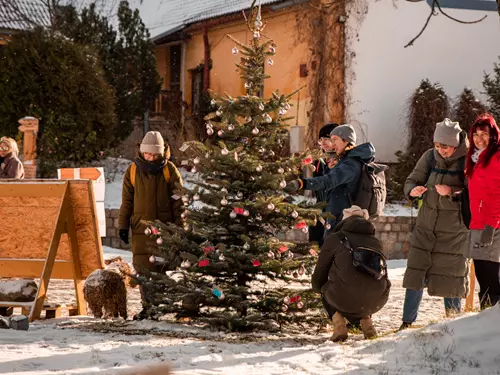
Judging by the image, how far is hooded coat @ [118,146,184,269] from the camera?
8.09 m

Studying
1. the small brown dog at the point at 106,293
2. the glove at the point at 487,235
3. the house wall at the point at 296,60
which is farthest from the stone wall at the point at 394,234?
the glove at the point at 487,235

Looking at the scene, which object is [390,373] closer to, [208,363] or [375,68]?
[208,363]

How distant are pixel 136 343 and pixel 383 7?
14.2 m

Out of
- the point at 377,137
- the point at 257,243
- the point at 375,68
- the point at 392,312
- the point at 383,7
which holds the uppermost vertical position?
the point at 383,7

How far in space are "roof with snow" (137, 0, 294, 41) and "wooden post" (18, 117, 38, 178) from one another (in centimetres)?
672

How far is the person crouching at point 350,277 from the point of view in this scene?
6.41 metres

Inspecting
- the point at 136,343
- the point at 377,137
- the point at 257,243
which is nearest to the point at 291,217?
the point at 257,243

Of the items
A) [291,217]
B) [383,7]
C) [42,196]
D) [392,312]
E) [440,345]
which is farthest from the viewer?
[383,7]

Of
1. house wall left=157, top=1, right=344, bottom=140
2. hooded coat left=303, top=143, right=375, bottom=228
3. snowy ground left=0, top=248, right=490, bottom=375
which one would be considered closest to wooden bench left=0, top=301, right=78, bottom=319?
snowy ground left=0, top=248, right=490, bottom=375

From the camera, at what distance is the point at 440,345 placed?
584 centimetres

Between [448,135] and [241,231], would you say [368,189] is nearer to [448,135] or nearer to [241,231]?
[448,135]

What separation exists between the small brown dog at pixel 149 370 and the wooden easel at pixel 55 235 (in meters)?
2.55

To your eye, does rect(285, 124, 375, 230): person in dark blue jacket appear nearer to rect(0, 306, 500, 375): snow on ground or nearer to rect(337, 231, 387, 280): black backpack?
rect(337, 231, 387, 280): black backpack

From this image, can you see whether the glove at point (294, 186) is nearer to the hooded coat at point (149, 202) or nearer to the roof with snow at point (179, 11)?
the hooded coat at point (149, 202)
